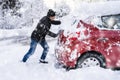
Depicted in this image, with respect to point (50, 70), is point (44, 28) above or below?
above

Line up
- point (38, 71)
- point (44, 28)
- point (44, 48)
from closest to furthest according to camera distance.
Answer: point (38, 71) < point (44, 28) < point (44, 48)

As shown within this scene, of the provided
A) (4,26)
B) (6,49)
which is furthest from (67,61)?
(4,26)

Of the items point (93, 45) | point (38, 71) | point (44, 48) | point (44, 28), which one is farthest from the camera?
point (44, 48)

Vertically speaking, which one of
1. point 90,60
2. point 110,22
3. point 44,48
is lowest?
point 44,48

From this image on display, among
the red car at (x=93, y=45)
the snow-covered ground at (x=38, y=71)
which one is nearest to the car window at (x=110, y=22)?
the red car at (x=93, y=45)

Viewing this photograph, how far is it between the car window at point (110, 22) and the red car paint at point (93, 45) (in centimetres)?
14

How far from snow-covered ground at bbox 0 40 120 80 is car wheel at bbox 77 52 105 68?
0.25m

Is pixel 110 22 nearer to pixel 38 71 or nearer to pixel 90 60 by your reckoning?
pixel 90 60

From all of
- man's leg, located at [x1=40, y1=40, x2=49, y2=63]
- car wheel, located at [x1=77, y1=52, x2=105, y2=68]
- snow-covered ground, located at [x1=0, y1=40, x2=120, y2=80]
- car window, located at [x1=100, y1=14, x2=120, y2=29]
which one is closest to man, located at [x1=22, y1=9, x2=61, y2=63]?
man's leg, located at [x1=40, y1=40, x2=49, y2=63]

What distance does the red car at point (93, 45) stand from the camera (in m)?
9.98

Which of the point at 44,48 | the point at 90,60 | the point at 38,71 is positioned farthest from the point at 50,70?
the point at 90,60

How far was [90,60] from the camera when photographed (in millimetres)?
10164

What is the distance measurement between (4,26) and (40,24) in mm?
15261

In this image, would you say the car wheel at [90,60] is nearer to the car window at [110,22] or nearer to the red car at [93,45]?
the red car at [93,45]
